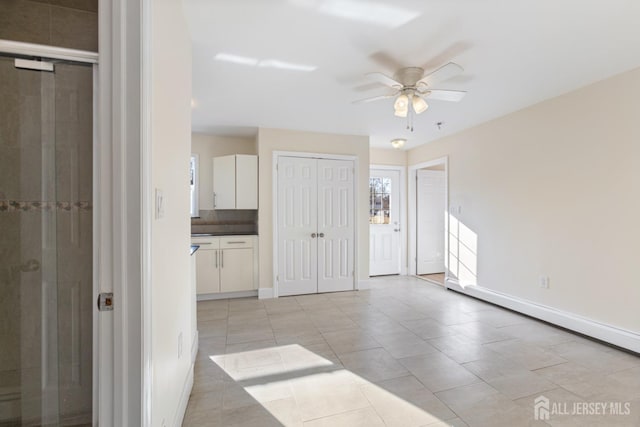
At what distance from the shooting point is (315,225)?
443 centimetres

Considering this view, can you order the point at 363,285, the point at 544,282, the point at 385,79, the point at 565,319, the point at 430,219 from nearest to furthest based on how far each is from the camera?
the point at 385,79 < the point at 565,319 < the point at 544,282 < the point at 363,285 < the point at 430,219

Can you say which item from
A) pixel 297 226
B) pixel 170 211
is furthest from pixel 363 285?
pixel 170 211

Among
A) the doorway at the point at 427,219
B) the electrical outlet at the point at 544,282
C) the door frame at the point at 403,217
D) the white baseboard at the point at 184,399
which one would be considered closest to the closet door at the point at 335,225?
the door frame at the point at 403,217

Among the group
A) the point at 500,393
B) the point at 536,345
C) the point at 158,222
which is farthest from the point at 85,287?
the point at 536,345

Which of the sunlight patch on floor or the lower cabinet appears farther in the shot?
the lower cabinet

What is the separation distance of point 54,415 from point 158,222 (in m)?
1.33

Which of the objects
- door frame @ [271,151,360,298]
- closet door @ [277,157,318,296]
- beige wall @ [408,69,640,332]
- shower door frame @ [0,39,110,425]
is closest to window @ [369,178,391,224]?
door frame @ [271,151,360,298]

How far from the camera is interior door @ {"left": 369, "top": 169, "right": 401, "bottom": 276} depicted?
220 inches

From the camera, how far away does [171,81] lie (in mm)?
1548

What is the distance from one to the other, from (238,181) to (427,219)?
376 cm

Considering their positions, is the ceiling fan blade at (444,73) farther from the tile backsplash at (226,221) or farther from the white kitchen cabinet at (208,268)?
the white kitchen cabinet at (208,268)

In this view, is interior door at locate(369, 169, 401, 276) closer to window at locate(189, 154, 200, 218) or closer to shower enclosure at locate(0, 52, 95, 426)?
window at locate(189, 154, 200, 218)

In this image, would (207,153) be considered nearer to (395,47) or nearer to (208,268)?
(208,268)

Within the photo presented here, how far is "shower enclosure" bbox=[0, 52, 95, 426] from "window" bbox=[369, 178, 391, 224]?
4654mm
